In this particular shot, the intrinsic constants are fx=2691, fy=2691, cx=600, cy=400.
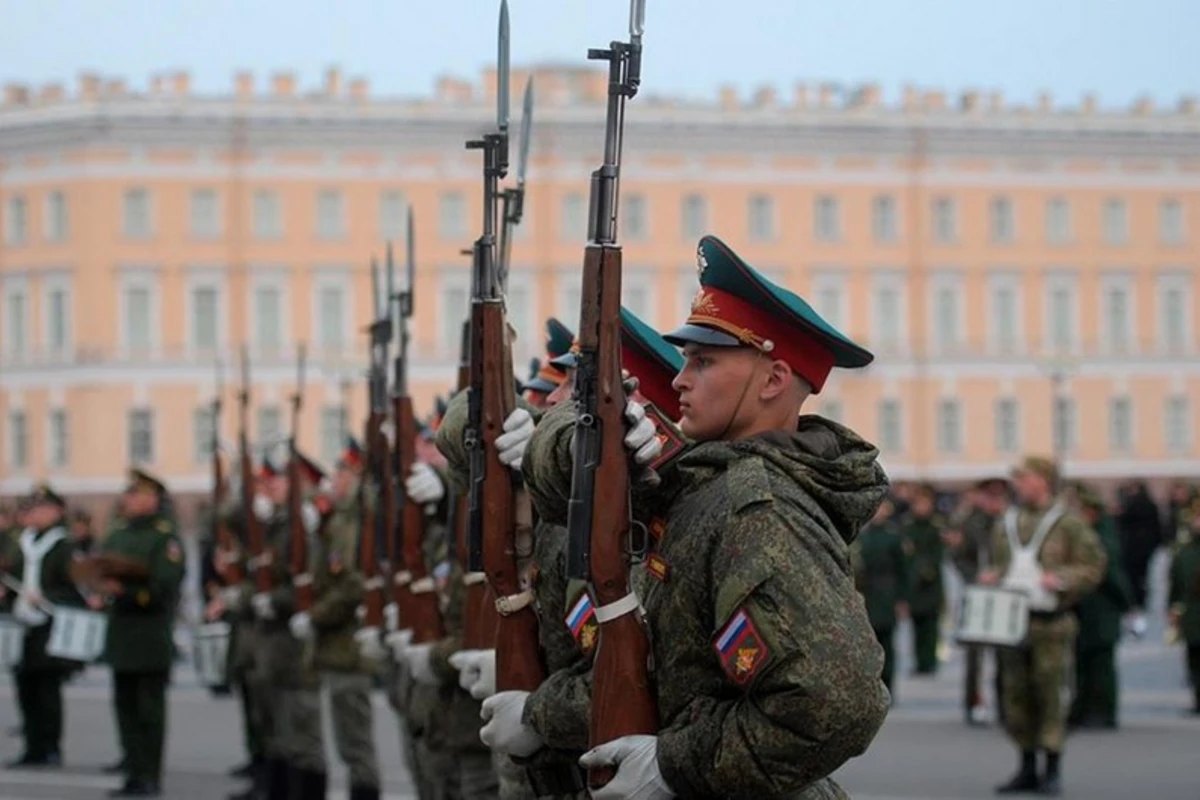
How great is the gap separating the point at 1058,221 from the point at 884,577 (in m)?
62.5

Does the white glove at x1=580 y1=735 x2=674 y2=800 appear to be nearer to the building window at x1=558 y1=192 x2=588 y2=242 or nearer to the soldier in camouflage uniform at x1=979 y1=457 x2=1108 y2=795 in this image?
the soldier in camouflage uniform at x1=979 y1=457 x2=1108 y2=795

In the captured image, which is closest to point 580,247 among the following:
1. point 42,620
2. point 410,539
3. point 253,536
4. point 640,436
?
point 42,620

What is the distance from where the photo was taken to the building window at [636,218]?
79.2 meters

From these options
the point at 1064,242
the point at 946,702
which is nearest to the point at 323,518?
the point at 946,702

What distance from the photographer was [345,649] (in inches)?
499

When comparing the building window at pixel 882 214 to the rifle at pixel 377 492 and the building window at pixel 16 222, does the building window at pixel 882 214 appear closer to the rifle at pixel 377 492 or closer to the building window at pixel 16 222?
the building window at pixel 16 222

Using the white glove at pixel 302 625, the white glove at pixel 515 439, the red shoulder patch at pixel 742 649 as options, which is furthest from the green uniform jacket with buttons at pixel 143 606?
the red shoulder patch at pixel 742 649

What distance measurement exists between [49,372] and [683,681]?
7458 cm

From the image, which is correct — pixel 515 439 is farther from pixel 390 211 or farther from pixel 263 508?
pixel 390 211

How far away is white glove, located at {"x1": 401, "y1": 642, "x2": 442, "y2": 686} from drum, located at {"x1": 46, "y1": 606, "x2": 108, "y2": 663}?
23.2 feet

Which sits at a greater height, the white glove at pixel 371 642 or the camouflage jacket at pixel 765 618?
the camouflage jacket at pixel 765 618

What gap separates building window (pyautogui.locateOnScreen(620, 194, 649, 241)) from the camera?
260ft

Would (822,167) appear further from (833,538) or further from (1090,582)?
(833,538)

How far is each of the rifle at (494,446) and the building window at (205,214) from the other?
70952 mm
